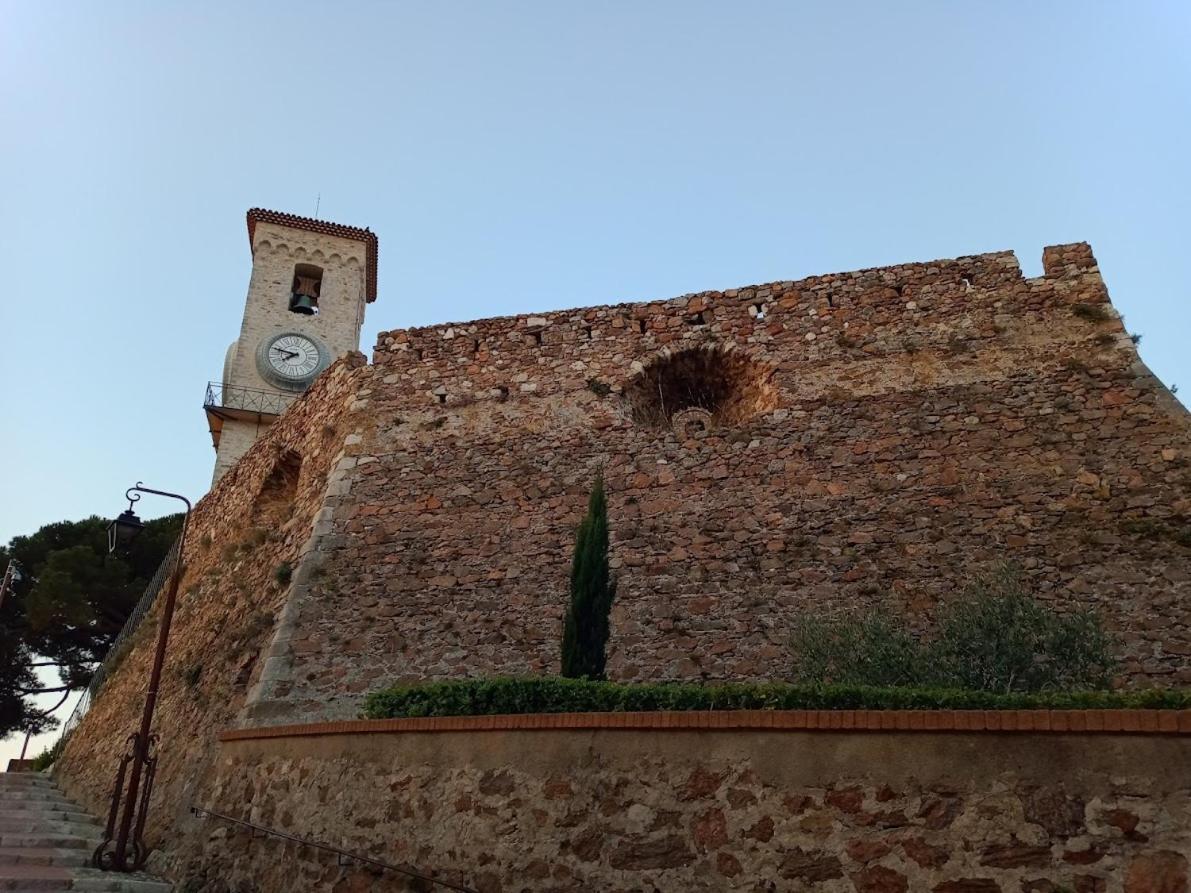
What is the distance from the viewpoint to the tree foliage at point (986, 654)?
7.18 m

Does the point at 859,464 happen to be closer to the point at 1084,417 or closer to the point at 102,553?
the point at 1084,417

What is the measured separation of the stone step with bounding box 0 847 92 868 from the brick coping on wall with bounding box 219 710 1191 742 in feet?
15.8

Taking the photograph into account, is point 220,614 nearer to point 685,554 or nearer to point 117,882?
point 117,882

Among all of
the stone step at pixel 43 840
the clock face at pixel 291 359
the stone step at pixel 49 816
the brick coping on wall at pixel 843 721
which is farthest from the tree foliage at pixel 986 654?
the clock face at pixel 291 359

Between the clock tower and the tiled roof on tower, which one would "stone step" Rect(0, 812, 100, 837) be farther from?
the tiled roof on tower

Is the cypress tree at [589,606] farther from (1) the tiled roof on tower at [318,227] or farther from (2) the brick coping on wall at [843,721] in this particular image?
(1) the tiled roof on tower at [318,227]

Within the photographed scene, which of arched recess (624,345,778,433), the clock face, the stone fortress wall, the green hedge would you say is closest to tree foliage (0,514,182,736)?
the clock face

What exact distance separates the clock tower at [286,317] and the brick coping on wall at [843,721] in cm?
2343

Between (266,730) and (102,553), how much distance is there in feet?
72.3

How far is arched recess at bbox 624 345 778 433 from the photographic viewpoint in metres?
12.4

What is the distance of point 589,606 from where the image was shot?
9047mm

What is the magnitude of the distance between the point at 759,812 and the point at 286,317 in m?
30.2

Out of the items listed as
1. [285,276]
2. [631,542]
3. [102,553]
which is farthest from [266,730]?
[285,276]

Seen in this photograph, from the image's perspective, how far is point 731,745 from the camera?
5.32m
